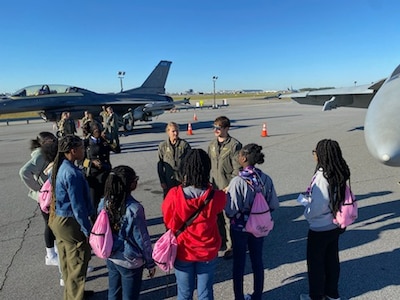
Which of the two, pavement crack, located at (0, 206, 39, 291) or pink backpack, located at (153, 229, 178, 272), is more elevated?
pink backpack, located at (153, 229, 178, 272)

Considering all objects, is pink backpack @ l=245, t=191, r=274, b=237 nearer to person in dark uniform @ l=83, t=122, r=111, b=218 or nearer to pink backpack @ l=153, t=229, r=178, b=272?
pink backpack @ l=153, t=229, r=178, b=272

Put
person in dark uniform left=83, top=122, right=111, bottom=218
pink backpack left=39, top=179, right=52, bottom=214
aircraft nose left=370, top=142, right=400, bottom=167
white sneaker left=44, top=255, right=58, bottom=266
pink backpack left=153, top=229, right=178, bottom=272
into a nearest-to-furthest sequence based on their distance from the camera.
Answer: pink backpack left=153, top=229, right=178, bottom=272, pink backpack left=39, top=179, right=52, bottom=214, aircraft nose left=370, top=142, right=400, bottom=167, white sneaker left=44, top=255, right=58, bottom=266, person in dark uniform left=83, top=122, right=111, bottom=218

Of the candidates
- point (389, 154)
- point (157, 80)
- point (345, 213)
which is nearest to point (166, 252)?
point (345, 213)

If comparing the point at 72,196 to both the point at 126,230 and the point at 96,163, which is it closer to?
the point at 126,230

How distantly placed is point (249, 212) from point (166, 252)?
2.80 feet

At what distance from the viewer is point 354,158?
9336 mm

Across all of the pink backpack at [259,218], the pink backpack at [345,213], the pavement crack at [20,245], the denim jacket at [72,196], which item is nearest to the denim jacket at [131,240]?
the denim jacket at [72,196]

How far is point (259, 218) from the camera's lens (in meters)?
2.78

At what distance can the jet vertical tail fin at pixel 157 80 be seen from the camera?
24.1 meters

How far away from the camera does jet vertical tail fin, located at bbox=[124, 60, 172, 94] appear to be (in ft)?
79.1

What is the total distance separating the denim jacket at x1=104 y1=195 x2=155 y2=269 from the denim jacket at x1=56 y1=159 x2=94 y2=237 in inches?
19.7

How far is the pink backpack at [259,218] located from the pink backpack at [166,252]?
73 centimetres

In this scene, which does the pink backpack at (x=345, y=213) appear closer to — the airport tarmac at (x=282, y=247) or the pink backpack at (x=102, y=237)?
the airport tarmac at (x=282, y=247)

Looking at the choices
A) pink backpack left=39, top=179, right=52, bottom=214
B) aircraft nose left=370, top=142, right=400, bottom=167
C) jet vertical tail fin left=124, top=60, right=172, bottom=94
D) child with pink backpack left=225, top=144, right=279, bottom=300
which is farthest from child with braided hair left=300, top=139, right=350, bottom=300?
jet vertical tail fin left=124, top=60, right=172, bottom=94
